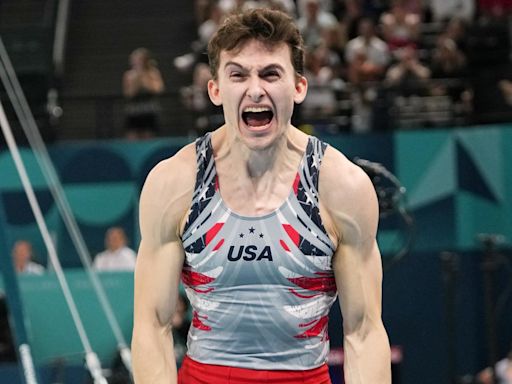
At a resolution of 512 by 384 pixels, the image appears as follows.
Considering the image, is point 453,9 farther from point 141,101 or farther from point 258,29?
point 258,29

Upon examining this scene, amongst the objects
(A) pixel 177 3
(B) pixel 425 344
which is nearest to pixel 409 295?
(B) pixel 425 344

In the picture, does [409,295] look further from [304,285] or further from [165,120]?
[304,285]

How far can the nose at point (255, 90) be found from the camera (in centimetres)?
394

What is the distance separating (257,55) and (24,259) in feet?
25.2

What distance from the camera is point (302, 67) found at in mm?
4160

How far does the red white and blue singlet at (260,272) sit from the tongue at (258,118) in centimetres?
21

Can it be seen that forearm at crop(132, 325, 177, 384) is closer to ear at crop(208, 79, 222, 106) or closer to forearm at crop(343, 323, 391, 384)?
forearm at crop(343, 323, 391, 384)

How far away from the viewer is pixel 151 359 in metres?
4.12

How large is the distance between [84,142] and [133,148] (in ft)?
1.64

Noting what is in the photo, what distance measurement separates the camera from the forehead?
399cm

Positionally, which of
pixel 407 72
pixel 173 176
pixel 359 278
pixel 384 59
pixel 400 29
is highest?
pixel 400 29

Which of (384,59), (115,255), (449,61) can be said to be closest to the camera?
(115,255)

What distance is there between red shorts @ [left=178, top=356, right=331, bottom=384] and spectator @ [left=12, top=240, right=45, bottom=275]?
723 cm

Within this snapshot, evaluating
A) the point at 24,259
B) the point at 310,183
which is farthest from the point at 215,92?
the point at 24,259
